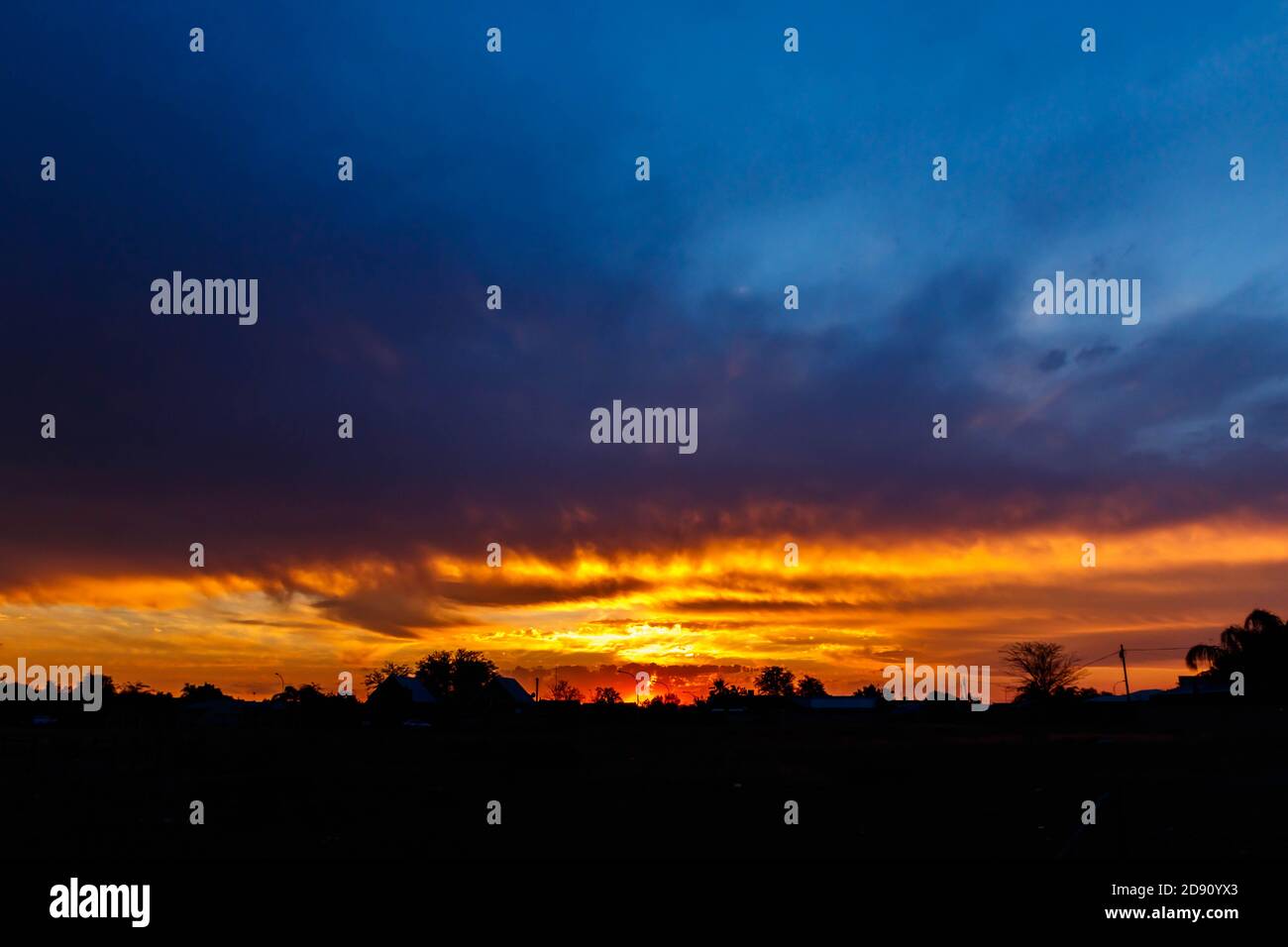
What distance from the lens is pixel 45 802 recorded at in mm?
22516

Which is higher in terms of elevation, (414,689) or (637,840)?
(637,840)

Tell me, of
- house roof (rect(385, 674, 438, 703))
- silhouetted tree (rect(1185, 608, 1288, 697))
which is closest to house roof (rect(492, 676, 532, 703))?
house roof (rect(385, 674, 438, 703))

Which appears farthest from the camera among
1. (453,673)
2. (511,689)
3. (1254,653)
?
(453,673)

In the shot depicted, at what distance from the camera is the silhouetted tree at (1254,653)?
8444 cm

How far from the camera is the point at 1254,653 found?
87.1 metres

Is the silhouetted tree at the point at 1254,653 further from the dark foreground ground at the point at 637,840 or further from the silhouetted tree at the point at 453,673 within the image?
the silhouetted tree at the point at 453,673

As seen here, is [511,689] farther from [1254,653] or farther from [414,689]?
[1254,653]

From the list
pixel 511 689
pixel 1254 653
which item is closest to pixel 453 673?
pixel 511 689

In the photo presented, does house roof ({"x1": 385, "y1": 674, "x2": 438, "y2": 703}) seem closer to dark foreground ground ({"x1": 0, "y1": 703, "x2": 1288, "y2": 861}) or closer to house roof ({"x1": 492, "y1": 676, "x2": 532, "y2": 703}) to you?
house roof ({"x1": 492, "y1": 676, "x2": 532, "y2": 703})
